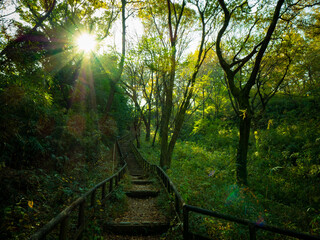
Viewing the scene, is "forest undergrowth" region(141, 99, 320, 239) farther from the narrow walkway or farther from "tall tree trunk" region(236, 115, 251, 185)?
the narrow walkway

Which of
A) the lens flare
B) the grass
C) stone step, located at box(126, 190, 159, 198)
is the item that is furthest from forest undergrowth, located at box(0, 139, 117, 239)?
the lens flare

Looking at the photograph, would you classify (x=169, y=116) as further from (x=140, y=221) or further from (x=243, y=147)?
(x=140, y=221)

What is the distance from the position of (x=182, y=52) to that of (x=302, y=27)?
7.99 m

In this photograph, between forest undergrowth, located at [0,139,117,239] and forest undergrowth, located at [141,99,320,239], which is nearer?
forest undergrowth, located at [0,139,117,239]

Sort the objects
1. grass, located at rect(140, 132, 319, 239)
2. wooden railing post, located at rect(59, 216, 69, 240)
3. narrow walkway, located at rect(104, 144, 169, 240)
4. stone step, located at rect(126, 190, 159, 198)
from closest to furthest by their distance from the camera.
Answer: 1. wooden railing post, located at rect(59, 216, 69, 240)
2. grass, located at rect(140, 132, 319, 239)
3. narrow walkway, located at rect(104, 144, 169, 240)
4. stone step, located at rect(126, 190, 159, 198)

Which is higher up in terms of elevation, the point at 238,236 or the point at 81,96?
the point at 81,96

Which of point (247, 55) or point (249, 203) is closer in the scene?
point (249, 203)

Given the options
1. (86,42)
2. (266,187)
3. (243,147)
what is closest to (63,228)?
(243,147)

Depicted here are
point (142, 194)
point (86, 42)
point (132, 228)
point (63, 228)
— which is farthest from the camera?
point (86, 42)

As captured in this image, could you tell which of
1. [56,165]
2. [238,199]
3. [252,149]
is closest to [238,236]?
[238,199]

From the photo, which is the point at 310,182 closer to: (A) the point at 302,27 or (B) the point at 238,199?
(B) the point at 238,199

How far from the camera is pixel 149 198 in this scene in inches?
304

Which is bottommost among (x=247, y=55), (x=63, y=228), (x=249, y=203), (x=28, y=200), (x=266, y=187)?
(x=266, y=187)

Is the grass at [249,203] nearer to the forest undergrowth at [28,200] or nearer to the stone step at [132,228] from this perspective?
the stone step at [132,228]
